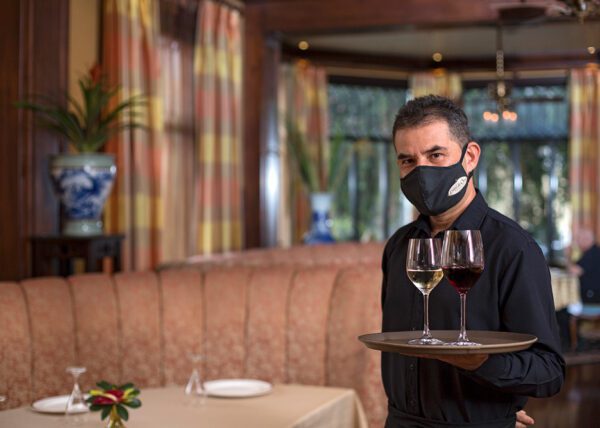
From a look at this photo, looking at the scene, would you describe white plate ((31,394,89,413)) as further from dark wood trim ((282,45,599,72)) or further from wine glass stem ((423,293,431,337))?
dark wood trim ((282,45,599,72))

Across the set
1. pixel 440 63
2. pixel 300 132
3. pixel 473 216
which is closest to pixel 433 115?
pixel 473 216

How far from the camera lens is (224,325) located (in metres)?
4.11

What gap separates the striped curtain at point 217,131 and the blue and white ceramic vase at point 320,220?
1.09 metres

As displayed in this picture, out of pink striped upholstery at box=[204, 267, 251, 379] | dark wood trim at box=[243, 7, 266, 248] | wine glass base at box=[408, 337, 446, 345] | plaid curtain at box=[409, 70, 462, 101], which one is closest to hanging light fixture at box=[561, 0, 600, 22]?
pink striped upholstery at box=[204, 267, 251, 379]

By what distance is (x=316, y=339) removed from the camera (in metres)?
4.04

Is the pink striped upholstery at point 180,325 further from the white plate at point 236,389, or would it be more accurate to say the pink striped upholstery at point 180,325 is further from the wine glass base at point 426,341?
the wine glass base at point 426,341

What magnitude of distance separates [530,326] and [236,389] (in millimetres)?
1552

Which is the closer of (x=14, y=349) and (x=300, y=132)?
(x=14, y=349)

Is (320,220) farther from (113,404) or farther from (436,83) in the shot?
(113,404)

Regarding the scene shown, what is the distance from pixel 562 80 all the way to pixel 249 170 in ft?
18.6

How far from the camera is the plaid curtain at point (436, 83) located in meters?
12.0

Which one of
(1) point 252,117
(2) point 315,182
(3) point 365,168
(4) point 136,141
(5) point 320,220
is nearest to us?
(4) point 136,141

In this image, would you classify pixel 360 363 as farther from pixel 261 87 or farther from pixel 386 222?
pixel 386 222

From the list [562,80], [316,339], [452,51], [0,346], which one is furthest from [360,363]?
[562,80]
